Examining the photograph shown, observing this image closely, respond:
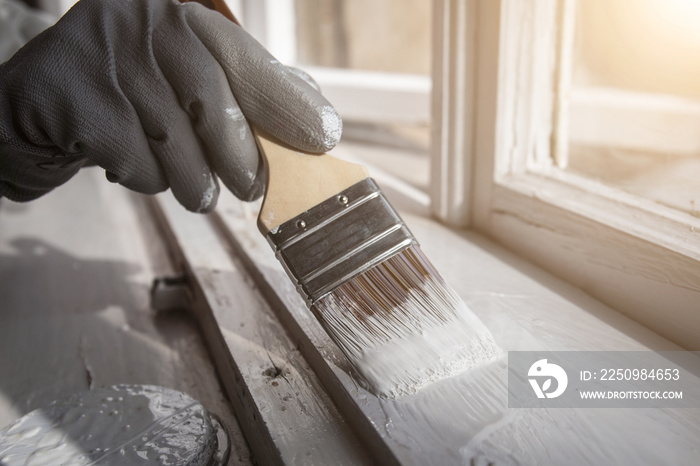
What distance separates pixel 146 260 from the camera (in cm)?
124

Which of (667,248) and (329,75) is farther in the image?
(329,75)

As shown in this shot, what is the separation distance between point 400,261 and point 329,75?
1386 mm

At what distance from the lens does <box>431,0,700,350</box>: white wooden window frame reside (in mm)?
751

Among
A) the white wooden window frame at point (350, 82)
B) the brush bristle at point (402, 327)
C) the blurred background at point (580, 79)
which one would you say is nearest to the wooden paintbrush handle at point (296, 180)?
the brush bristle at point (402, 327)

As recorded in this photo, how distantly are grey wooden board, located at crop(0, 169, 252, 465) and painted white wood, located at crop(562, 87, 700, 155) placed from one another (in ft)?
2.56

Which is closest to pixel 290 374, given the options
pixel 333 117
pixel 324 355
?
pixel 324 355

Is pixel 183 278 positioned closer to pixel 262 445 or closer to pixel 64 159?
pixel 64 159

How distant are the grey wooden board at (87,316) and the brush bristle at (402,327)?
0.22 m

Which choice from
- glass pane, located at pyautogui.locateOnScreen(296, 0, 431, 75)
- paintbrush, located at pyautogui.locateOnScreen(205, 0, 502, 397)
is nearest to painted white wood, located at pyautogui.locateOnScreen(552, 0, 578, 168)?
paintbrush, located at pyautogui.locateOnScreen(205, 0, 502, 397)

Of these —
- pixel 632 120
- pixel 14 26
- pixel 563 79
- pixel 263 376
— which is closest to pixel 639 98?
pixel 632 120

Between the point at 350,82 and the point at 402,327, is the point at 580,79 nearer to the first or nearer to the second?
the point at 402,327

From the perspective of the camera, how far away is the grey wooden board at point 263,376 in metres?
0.62

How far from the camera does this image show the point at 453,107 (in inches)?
40.8

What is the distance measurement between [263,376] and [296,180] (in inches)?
10.1
